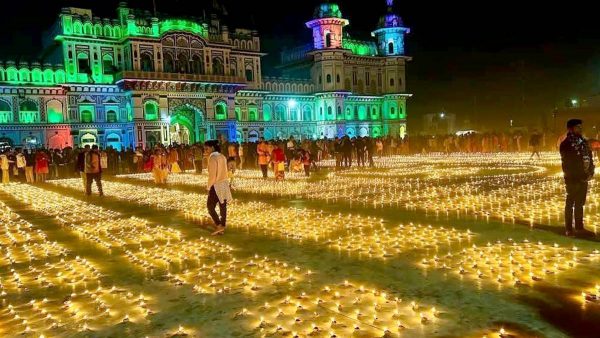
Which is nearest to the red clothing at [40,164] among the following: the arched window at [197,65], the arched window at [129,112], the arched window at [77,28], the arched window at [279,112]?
the arched window at [129,112]

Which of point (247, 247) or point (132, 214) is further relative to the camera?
point (132, 214)

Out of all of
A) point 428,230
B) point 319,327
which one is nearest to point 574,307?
point 319,327

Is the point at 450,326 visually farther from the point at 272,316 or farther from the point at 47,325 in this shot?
the point at 47,325

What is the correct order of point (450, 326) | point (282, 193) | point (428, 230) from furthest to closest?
point (282, 193) → point (428, 230) → point (450, 326)

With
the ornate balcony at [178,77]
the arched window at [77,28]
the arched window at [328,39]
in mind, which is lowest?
the ornate balcony at [178,77]

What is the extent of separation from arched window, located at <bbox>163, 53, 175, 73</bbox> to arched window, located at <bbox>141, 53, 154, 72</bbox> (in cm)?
119

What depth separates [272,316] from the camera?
15.8ft

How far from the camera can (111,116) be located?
42.1 metres

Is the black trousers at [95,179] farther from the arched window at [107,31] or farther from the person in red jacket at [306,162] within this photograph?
the arched window at [107,31]

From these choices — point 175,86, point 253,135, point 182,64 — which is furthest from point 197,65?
point 253,135

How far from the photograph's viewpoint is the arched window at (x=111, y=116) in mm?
41938

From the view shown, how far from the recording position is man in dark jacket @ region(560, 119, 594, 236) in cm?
734

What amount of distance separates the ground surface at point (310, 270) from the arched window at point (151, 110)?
101ft

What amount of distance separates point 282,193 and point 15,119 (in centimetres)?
3163
